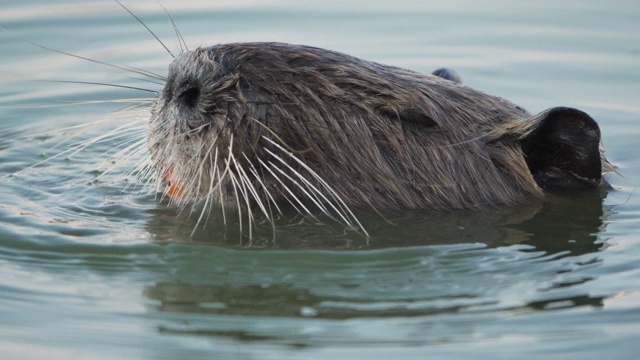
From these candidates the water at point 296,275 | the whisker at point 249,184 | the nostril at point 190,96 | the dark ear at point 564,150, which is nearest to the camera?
the water at point 296,275

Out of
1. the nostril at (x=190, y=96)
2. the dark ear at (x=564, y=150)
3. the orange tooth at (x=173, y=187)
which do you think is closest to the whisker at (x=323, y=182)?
the nostril at (x=190, y=96)

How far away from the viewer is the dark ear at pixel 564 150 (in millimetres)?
5170

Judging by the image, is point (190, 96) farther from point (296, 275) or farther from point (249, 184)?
point (296, 275)

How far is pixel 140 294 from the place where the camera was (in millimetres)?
4508

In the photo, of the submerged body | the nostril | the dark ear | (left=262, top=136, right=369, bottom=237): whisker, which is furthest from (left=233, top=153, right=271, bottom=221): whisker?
the dark ear

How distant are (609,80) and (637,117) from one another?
0.83 meters

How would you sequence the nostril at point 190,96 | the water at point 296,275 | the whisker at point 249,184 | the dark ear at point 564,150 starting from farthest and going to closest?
the dark ear at point 564,150
the nostril at point 190,96
the whisker at point 249,184
the water at point 296,275

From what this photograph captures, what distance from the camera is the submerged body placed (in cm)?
489

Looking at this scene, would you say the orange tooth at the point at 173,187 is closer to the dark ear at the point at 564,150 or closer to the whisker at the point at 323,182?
the whisker at the point at 323,182

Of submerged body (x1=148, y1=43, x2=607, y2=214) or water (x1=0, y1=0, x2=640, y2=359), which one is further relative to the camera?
submerged body (x1=148, y1=43, x2=607, y2=214)

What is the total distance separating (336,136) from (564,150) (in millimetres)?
1063

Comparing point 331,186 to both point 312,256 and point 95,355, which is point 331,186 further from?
point 95,355

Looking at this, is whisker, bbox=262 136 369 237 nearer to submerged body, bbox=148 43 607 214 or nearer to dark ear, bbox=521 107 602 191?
submerged body, bbox=148 43 607 214

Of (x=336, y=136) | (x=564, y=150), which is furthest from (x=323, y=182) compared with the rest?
(x=564, y=150)
